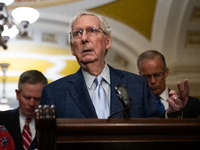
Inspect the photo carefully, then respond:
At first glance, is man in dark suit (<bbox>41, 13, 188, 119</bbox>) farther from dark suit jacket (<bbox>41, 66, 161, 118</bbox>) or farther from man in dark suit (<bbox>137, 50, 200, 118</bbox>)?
man in dark suit (<bbox>137, 50, 200, 118</bbox>)

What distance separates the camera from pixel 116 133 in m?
1.39

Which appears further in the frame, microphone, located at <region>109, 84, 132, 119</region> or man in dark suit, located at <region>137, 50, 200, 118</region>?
man in dark suit, located at <region>137, 50, 200, 118</region>

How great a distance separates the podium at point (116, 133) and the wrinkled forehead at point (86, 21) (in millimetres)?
963

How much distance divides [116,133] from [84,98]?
2.01 ft

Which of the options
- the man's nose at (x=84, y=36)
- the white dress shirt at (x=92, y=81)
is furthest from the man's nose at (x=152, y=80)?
the man's nose at (x=84, y=36)

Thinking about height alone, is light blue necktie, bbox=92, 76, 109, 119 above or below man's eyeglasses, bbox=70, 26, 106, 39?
below

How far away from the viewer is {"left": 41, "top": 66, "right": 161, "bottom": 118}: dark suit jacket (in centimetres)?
194

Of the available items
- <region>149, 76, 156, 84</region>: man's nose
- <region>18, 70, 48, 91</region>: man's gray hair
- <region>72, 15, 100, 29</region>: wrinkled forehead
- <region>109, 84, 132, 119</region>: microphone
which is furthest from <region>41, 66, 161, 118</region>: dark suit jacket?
<region>18, 70, 48, 91</region>: man's gray hair

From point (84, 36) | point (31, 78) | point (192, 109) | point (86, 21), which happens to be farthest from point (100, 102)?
point (31, 78)

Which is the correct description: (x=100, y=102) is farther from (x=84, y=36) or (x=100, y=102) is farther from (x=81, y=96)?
(x=84, y=36)

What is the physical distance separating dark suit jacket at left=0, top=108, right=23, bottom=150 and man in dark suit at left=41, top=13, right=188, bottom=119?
902 mm

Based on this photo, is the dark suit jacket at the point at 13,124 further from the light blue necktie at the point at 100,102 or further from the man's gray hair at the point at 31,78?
the light blue necktie at the point at 100,102

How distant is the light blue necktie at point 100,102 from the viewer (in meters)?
1.96

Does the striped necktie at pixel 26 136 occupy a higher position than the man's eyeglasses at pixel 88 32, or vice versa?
the man's eyeglasses at pixel 88 32
